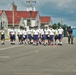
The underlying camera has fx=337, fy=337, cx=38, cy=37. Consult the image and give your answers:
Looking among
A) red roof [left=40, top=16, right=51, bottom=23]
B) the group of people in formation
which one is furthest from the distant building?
the group of people in formation

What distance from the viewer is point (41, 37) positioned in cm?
3192

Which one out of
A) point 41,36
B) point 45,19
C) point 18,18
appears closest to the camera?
point 41,36

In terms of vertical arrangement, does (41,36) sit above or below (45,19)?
below

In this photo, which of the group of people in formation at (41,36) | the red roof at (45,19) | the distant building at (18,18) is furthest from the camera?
the red roof at (45,19)

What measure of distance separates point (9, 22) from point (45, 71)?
229 feet

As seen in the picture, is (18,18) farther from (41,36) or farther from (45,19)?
(41,36)

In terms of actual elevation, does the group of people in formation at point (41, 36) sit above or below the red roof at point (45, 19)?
below

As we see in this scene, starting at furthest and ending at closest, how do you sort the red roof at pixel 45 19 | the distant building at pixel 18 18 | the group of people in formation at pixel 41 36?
the red roof at pixel 45 19, the distant building at pixel 18 18, the group of people in formation at pixel 41 36

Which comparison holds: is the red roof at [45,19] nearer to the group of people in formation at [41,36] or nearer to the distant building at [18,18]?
the distant building at [18,18]

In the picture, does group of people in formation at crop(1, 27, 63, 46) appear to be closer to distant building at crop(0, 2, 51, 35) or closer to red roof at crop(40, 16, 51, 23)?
distant building at crop(0, 2, 51, 35)

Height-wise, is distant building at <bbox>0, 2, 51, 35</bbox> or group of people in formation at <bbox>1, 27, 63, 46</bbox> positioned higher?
distant building at <bbox>0, 2, 51, 35</bbox>

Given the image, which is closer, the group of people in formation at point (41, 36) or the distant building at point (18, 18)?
the group of people in formation at point (41, 36)

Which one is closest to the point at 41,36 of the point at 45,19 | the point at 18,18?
the point at 18,18

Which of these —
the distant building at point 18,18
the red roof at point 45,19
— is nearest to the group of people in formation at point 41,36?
the distant building at point 18,18
